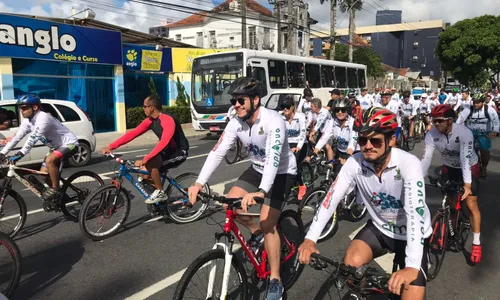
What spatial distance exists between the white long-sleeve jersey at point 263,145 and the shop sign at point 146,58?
17.1 meters

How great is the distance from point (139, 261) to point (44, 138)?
8.44ft

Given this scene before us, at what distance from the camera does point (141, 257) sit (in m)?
4.50

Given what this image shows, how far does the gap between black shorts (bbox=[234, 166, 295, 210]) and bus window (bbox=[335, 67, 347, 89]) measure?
18393mm

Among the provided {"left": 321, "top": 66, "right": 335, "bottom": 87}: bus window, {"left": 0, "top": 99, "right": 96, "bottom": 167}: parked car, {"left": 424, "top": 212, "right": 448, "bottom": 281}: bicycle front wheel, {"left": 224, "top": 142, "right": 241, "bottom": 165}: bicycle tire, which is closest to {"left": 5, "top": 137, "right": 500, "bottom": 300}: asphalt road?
{"left": 424, "top": 212, "right": 448, "bottom": 281}: bicycle front wheel

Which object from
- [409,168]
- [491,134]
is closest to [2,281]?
[409,168]

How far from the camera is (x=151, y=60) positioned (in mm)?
20641

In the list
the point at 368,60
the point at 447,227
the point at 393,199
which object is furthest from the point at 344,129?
the point at 368,60

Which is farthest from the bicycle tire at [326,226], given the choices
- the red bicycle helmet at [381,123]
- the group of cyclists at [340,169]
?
the red bicycle helmet at [381,123]

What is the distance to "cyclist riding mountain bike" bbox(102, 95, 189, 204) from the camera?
5320 mm

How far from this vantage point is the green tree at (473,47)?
32344 mm

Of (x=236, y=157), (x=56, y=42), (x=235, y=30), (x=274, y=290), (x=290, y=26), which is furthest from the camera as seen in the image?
(x=235, y=30)

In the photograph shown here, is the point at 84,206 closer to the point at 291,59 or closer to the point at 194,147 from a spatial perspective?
the point at 194,147

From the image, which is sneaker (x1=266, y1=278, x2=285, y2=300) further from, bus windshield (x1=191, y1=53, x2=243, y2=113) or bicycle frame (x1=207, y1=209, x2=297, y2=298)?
bus windshield (x1=191, y1=53, x2=243, y2=113)

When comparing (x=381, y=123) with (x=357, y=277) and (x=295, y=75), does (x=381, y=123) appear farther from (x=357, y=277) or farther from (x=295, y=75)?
(x=295, y=75)
